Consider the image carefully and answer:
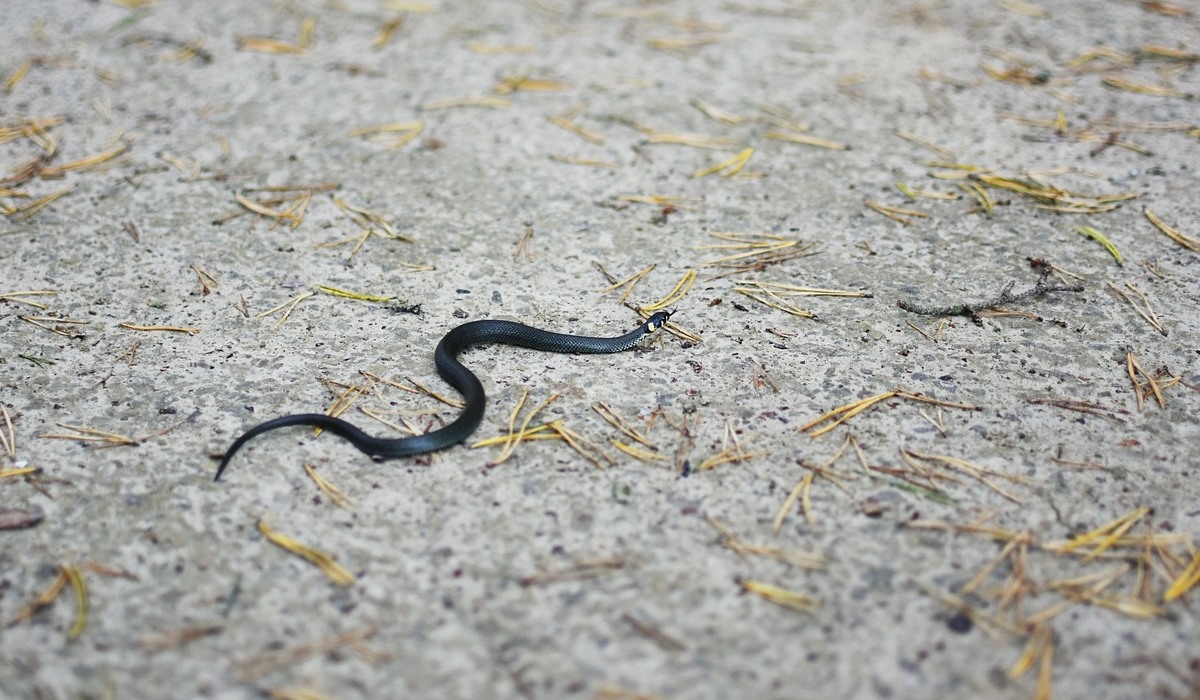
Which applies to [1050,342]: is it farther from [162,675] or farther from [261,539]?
[162,675]

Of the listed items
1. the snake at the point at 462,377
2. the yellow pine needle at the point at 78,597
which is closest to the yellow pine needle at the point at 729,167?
the snake at the point at 462,377

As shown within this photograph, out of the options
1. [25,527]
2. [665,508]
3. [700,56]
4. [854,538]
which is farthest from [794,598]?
[700,56]

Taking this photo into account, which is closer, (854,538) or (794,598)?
(794,598)

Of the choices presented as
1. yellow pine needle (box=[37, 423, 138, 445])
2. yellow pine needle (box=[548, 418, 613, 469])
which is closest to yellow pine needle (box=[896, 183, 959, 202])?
yellow pine needle (box=[548, 418, 613, 469])

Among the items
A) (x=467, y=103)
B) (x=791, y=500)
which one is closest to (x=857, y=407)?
(x=791, y=500)

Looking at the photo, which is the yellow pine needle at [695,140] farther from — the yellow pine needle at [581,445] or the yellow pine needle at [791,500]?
the yellow pine needle at [791,500]

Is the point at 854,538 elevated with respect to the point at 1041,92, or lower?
lower
